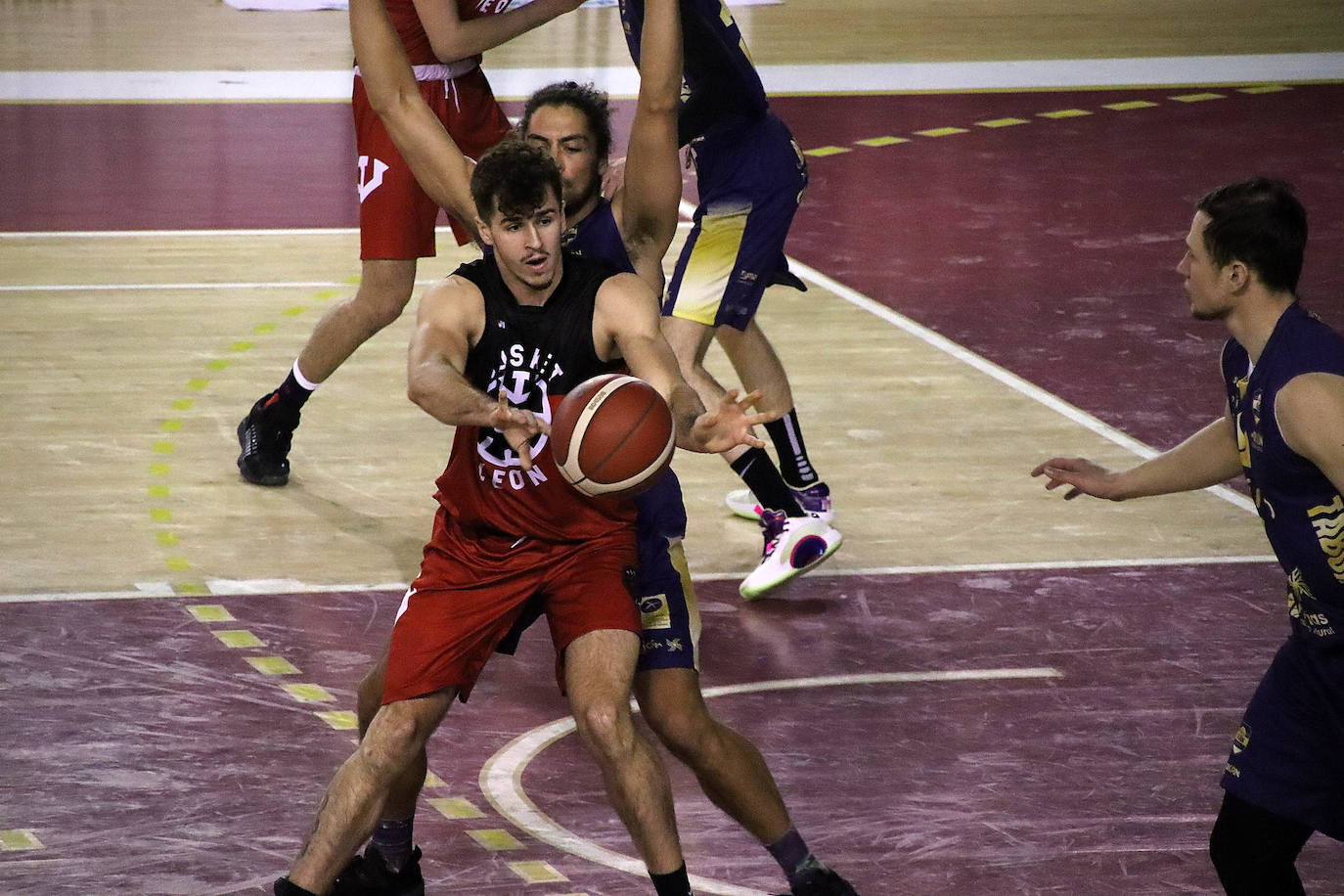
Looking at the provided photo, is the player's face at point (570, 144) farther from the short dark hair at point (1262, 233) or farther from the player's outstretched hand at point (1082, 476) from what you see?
the short dark hair at point (1262, 233)

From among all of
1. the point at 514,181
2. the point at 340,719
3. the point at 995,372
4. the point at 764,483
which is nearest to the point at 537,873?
the point at 340,719

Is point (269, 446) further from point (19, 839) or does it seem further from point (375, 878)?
point (375, 878)

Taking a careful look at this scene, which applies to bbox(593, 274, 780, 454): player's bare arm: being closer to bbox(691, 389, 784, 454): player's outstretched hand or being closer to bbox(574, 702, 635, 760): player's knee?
bbox(691, 389, 784, 454): player's outstretched hand

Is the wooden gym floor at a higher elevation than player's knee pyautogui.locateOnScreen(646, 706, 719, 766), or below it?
below

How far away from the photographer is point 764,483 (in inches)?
252

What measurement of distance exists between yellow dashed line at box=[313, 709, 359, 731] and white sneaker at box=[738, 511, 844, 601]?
148cm

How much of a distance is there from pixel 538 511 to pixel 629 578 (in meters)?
0.25

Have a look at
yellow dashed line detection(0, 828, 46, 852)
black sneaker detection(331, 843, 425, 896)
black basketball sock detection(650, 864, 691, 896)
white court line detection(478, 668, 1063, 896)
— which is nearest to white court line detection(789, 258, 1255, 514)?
white court line detection(478, 668, 1063, 896)

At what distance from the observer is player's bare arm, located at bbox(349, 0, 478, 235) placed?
4988mm

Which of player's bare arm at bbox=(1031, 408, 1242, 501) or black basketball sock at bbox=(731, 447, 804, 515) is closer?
player's bare arm at bbox=(1031, 408, 1242, 501)

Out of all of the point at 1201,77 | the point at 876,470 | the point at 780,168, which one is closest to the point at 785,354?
the point at 876,470

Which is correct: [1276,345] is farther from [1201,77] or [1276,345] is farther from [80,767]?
[1201,77]

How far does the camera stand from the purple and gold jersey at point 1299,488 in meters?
3.72

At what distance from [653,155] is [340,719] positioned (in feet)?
5.72
